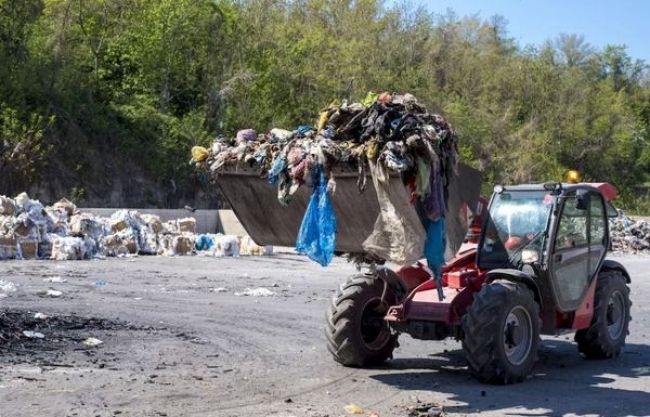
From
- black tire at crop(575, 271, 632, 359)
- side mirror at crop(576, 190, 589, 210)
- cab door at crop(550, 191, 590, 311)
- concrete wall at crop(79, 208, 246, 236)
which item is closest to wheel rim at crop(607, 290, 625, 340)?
black tire at crop(575, 271, 632, 359)

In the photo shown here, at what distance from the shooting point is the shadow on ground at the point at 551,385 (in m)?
8.15

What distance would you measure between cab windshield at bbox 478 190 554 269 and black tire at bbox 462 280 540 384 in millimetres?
709

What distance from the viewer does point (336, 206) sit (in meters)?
8.40

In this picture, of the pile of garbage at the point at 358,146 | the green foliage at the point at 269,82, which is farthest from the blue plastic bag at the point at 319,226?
the green foliage at the point at 269,82

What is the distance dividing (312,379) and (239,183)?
82.2 inches

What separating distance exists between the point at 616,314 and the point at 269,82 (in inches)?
1529

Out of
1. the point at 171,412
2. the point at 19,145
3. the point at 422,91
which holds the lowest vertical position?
the point at 171,412

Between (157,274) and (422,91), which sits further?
(422,91)

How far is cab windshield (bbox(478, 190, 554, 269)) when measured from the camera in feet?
32.7

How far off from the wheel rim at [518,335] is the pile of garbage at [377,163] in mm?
1437

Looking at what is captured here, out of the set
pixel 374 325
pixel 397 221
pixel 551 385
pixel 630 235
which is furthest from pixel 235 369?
pixel 630 235

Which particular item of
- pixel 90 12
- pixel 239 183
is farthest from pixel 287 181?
pixel 90 12

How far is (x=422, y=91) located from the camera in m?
55.1

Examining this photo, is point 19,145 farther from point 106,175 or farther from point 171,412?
point 171,412
